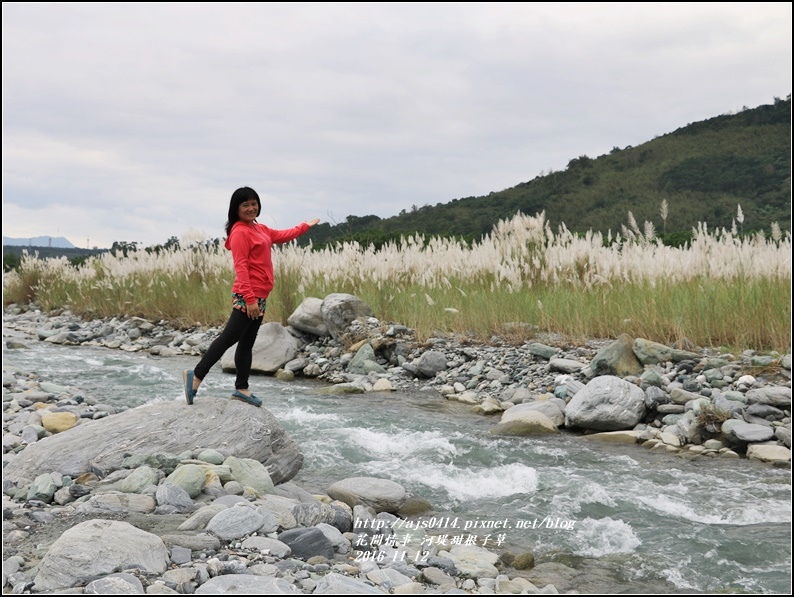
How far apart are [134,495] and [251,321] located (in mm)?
1824

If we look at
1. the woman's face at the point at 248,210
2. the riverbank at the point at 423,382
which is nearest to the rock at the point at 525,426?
the riverbank at the point at 423,382

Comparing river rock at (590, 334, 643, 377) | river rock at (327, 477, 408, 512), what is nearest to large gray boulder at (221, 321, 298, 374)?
river rock at (590, 334, 643, 377)

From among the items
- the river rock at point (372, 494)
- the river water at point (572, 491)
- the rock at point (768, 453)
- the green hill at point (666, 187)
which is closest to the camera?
the river water at point (572, 491)

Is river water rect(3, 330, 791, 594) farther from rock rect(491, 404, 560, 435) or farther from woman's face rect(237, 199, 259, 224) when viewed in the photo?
woman's face rect(237, 199, 259, 224)

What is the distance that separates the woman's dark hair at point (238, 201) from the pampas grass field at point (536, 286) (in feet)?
14.6

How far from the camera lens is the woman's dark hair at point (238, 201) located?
5180 millimetres

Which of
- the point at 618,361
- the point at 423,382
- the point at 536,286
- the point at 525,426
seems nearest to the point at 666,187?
the point at 536,286

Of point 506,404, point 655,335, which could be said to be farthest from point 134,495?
point 655,335

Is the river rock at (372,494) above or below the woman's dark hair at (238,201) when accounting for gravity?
below

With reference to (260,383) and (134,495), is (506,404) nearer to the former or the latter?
(260,383)

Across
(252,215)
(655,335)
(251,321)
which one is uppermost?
(252,215)

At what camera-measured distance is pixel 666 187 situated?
46344mm

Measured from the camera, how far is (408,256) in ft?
39.4

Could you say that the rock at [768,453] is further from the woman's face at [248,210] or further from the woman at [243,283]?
the woman's face at [248,210]
